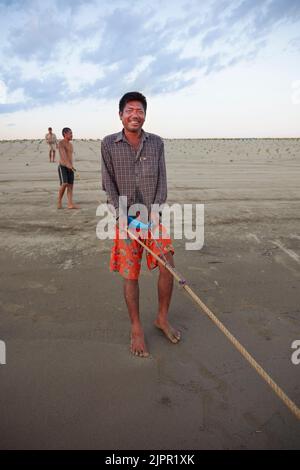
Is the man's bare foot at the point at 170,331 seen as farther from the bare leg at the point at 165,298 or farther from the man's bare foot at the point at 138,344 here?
the man's bare foot at the point at 138,344

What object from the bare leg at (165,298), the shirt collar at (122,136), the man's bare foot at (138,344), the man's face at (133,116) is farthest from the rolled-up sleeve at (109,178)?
the man's bare foot at (138,344)

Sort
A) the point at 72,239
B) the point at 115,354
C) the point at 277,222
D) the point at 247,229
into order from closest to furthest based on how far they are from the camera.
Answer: the point at 115,354, the point at 72,239, the point at 247,229, the point at 277,222

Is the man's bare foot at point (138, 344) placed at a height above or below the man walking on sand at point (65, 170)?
below

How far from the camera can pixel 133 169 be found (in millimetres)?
2430

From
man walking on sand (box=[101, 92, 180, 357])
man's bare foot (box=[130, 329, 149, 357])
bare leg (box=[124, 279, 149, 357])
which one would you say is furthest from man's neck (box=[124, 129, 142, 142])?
man's bare foot (box=[130, 329, 149, 357])

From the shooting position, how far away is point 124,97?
7.88 ft

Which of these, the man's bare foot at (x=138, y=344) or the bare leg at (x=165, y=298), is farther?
the bare leg at (x=165, y=298)

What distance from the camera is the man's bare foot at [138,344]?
7.84 feet

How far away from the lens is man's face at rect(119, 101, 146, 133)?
2.36 m

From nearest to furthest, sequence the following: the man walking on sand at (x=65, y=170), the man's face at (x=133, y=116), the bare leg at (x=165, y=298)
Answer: the man's face at (x=133, y=116), the bare leg at (x=165, y=298), the man walking on sand at (x=65, y=170)
